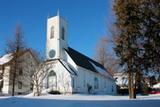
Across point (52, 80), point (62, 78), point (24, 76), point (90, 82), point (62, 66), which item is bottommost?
point (90, 82)

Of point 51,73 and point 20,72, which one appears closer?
point 20,72

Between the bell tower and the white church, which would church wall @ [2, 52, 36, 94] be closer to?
the white church

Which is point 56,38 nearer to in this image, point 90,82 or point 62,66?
point 62,66

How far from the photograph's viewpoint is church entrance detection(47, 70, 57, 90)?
4025 cm

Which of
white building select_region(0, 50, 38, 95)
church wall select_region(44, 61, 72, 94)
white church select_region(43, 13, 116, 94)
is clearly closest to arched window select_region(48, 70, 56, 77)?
white church select_region(43, 13, 116, 94)

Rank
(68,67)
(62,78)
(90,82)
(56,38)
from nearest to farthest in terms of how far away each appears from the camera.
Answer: (62,78) < (68,67) < (56,38) < (90,82)

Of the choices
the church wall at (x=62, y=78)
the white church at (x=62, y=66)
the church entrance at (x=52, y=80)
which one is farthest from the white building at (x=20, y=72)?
the church wall at (x=62, y=78)

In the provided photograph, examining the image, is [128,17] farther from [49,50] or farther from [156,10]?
[49,50]

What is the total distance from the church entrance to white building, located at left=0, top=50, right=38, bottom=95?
3.04 meters

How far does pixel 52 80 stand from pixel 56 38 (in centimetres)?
637

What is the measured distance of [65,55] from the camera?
41.8 m

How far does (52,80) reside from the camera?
134ft

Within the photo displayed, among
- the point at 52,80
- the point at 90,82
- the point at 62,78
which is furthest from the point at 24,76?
the point at 90,82

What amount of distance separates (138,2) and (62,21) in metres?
27.1
